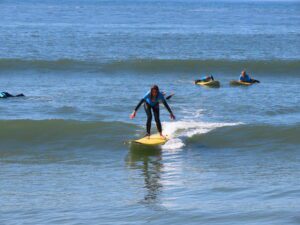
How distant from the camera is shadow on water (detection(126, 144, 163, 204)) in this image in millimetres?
15688

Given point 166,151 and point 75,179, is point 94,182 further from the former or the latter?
point 166,151

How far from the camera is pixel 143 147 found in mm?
19562

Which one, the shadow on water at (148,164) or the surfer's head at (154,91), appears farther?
the surfer's head at (154,91)

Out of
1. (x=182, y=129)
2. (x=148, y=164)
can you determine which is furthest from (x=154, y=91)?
(x=182, y=129)

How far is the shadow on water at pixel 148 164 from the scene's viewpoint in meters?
15.7

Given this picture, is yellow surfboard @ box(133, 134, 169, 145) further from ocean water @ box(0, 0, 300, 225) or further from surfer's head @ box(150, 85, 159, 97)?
surfer's head @ box(150, 85, 159, 97)

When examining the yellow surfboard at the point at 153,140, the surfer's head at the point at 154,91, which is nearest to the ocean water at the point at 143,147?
the yellow surfboard at the point at 153,140

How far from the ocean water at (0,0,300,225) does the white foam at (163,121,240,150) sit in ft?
0.10

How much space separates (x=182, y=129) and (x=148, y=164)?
459 cm

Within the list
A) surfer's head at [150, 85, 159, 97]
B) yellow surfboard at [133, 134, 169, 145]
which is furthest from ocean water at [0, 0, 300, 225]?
surfer's head at [150, 85, 159, 97]

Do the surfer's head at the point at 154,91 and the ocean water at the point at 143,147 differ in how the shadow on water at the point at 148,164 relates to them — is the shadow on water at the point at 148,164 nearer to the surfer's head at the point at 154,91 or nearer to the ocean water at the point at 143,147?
the ocean water at the point at 143,147

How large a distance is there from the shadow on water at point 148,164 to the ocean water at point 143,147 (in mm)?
29

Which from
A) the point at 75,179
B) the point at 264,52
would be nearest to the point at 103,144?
the point at 75,179

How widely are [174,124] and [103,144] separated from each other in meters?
3.16
